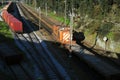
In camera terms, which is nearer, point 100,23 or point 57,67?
point 57,67

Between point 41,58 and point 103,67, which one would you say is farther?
point 41,58

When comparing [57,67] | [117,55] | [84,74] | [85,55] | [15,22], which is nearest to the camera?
[84,74]

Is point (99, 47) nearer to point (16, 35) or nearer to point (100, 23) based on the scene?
point (100, 23)

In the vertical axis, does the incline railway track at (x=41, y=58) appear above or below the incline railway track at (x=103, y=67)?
below

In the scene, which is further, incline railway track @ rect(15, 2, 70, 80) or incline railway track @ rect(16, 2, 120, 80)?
incline railway track @ rect(15, 2, 70, 80)

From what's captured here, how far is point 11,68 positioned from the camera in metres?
30.2

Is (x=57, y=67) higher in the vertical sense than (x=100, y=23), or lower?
lower

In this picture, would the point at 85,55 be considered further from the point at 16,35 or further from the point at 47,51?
the point at 16,35

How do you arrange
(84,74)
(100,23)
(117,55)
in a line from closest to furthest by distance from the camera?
(84,74)
(117,55)
(100,23)

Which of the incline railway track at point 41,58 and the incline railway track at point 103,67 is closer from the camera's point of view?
the incline railway track at point 103,67

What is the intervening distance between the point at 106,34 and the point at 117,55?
19.8ft

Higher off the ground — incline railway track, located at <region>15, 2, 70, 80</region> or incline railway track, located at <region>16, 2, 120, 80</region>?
incline railway track, located at <region>16, 2, 120, 80</region>

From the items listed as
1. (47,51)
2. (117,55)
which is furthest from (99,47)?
(47,51)

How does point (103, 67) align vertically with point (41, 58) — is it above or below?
above
